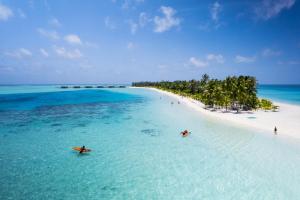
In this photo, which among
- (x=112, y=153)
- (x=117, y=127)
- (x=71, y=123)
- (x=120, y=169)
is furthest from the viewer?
(x=71, y=123)

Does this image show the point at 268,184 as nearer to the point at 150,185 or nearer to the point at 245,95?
the point at 150,185

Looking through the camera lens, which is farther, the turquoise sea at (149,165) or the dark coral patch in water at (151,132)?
the dark coral patch in water at (151,132)

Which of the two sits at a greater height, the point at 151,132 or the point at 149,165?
the point at 151,132

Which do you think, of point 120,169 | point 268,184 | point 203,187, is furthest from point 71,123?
point 268,184

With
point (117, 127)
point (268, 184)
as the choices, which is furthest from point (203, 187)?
point (117, 127)

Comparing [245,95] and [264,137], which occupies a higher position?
[245,95]

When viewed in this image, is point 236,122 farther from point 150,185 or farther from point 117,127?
point 150,185

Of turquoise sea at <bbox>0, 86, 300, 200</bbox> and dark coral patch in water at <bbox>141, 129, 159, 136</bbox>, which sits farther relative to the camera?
dark coral patch in water at <bbox>141, 129, 159, 136</bbox>

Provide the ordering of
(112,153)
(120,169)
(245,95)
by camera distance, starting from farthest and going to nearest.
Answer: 1. (245,95)
2. (112,153)
3. (120,169)

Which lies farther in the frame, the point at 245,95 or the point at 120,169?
the point at 245,95

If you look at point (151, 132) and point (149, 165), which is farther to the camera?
point (151, 132)
